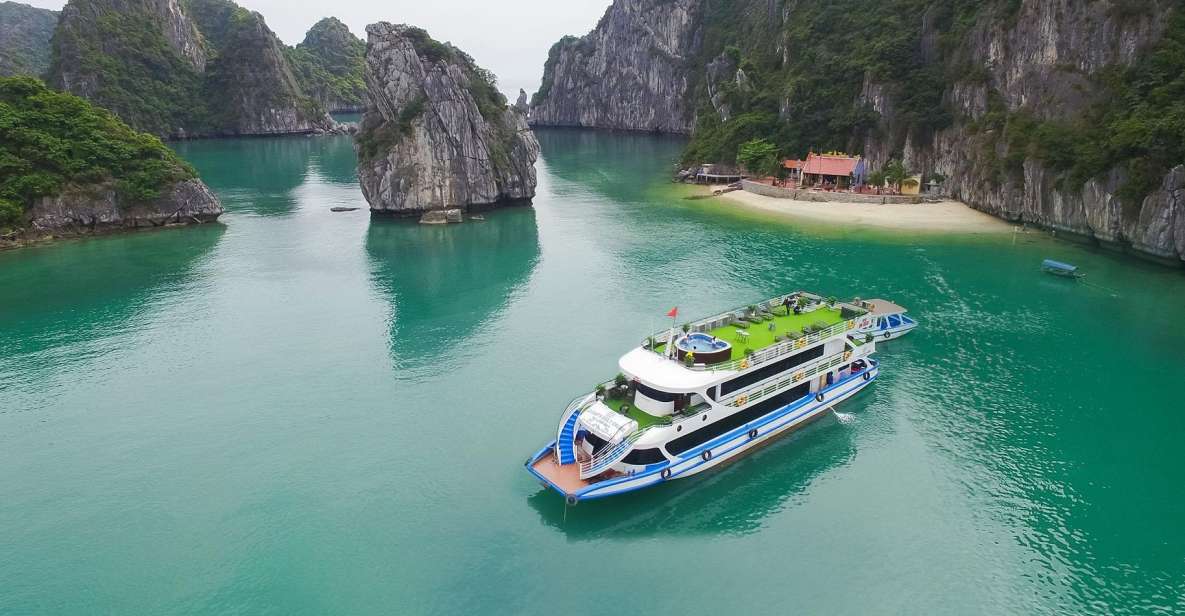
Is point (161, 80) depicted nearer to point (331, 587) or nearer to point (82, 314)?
point (82, 314)

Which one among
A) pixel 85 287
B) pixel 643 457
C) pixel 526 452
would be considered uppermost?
pixel 85 287

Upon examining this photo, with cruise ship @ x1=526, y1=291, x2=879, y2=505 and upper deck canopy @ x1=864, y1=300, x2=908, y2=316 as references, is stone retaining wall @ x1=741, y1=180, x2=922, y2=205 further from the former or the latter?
cruise ship @ x1=526, y1=291, x2=879, y2=505

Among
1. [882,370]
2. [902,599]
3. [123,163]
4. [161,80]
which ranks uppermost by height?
[161,80]

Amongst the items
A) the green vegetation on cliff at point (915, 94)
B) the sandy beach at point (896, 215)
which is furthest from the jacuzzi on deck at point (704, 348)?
the sandy beach at point (896, 215)

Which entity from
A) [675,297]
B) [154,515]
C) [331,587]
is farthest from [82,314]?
[675,297]

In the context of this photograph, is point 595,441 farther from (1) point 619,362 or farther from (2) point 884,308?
(2) point 884,308

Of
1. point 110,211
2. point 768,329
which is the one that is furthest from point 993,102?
point 110,211
